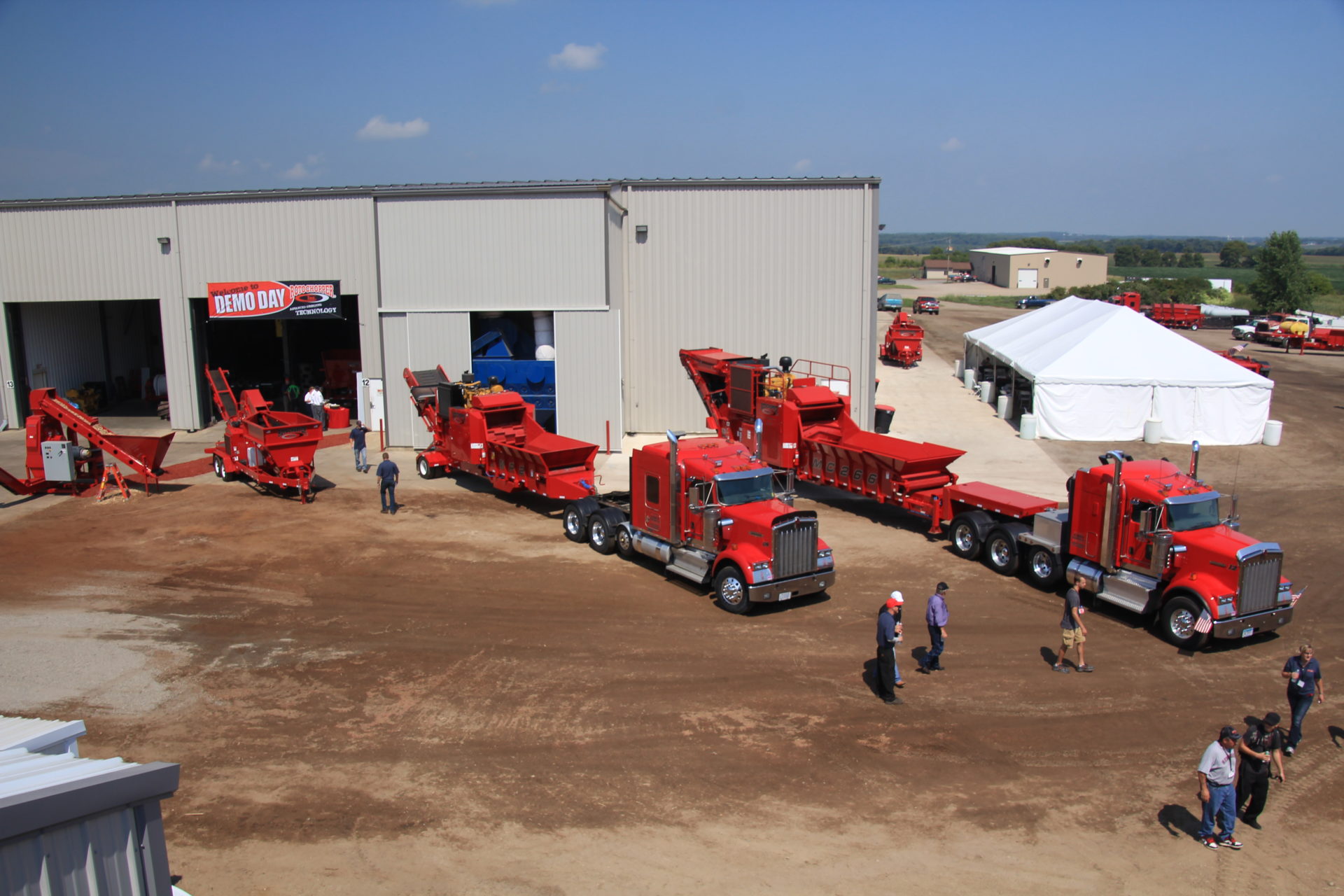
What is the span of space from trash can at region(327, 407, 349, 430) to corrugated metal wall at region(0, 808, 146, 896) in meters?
26.2

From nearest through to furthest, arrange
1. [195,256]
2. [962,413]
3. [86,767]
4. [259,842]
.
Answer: [86,767], [259,842], [195,256], [962,413]

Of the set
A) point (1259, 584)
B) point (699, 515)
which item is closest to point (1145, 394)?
point (1259, 584)

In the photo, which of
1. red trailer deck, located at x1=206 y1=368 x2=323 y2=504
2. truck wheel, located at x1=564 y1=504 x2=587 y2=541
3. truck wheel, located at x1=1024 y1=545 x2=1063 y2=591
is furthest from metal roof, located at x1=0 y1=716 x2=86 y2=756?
red trailer deck, located at x1=206 y1=368 x2=323 y2=504

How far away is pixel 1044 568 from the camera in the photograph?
15.8 meters

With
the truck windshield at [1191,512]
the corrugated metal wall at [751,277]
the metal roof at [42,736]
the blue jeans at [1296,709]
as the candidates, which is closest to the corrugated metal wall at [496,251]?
Answer: the corrugated metal wall at [751,277]

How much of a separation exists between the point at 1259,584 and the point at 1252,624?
1.84 feet


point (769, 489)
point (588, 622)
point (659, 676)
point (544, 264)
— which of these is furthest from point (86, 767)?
point (544, 264)

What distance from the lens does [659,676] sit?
12461 mm

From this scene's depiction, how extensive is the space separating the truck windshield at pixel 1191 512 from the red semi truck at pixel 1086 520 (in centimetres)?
2

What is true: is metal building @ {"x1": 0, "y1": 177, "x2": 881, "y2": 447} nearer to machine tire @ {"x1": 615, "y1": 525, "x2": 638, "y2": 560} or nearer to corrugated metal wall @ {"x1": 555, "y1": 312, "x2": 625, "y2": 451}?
corrugated metal wall @ {"x1": 555, "y1": 312, "x2": 625, "y2": 451}

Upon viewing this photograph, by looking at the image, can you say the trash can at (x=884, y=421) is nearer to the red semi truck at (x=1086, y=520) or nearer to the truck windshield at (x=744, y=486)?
the red semi truck at (x=1086, y=520)

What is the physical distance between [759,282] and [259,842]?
21.3 meters

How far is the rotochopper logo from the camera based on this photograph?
91.6 feet

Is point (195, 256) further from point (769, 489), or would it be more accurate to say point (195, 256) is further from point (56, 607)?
point (769, 489)
